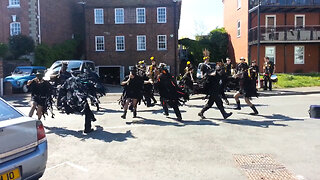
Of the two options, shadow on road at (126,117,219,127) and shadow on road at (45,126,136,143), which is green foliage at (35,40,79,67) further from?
shadow on road at (126,117,219,127)

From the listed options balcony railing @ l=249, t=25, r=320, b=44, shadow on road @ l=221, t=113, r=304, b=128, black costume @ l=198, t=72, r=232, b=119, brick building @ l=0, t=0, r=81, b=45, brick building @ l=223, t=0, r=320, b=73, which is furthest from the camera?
brick building @ l=0, t=0, r=81, b=45

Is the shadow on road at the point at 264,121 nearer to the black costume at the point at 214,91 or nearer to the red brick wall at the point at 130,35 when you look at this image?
the black costume at the point at 214,91

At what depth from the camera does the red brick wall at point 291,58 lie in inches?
1016

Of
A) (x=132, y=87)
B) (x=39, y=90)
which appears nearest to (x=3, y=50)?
(x=39, y=90)

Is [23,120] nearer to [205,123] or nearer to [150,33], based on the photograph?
[205,123]

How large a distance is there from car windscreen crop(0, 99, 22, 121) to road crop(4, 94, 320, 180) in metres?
1.18

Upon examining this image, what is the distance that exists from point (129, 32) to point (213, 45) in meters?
9.26

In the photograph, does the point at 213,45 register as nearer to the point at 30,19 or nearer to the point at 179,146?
the point at 30,19

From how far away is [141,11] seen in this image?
28109 mm

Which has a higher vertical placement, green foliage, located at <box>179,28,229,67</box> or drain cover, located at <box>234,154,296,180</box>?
green foliage, located at <box>179,28,229,67</box>

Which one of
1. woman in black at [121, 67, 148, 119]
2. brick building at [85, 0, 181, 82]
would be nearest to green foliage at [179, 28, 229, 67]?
brick building at [85, 0, 181, 82]

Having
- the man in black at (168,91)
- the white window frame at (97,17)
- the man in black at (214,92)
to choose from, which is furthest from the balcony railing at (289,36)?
the man in black at (168,91)

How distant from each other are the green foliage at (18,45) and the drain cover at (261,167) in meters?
22.8

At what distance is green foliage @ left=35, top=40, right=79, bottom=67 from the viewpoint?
80.5ft
